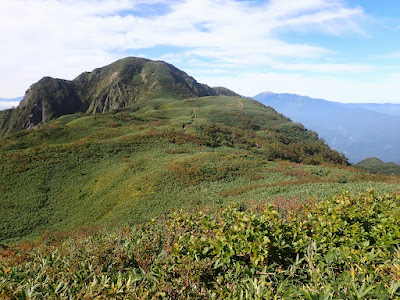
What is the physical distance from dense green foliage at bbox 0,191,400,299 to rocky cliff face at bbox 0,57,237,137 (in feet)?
442

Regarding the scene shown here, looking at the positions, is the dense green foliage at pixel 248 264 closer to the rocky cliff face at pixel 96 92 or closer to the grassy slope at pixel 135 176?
the grassy slope at pixel 135 176

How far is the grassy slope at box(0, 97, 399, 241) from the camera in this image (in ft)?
81.7

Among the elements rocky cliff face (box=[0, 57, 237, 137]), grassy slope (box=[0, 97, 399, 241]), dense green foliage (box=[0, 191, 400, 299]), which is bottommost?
grassy slope (box=[0, 97, 399, 241])

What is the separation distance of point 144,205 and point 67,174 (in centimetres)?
1664


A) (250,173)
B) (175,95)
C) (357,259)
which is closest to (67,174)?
(250,173)

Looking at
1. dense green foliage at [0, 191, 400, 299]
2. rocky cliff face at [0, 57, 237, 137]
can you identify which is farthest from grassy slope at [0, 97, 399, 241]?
rocky cliff face at [0, 57, 237, 137]

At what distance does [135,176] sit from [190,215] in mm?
26685

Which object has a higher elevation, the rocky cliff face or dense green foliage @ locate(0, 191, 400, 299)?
the rocky cliff face

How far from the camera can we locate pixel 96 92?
170 m

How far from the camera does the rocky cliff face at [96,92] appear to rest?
146875 millimetres

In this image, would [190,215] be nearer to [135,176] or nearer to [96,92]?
[135,176]

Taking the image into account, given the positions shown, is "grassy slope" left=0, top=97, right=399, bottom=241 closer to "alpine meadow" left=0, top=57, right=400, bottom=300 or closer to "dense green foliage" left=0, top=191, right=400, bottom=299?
"alpine meadow" left=0, top=57, right=400, bottom=300

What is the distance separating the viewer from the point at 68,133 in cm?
5456

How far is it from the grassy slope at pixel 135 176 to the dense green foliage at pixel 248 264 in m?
10.6
